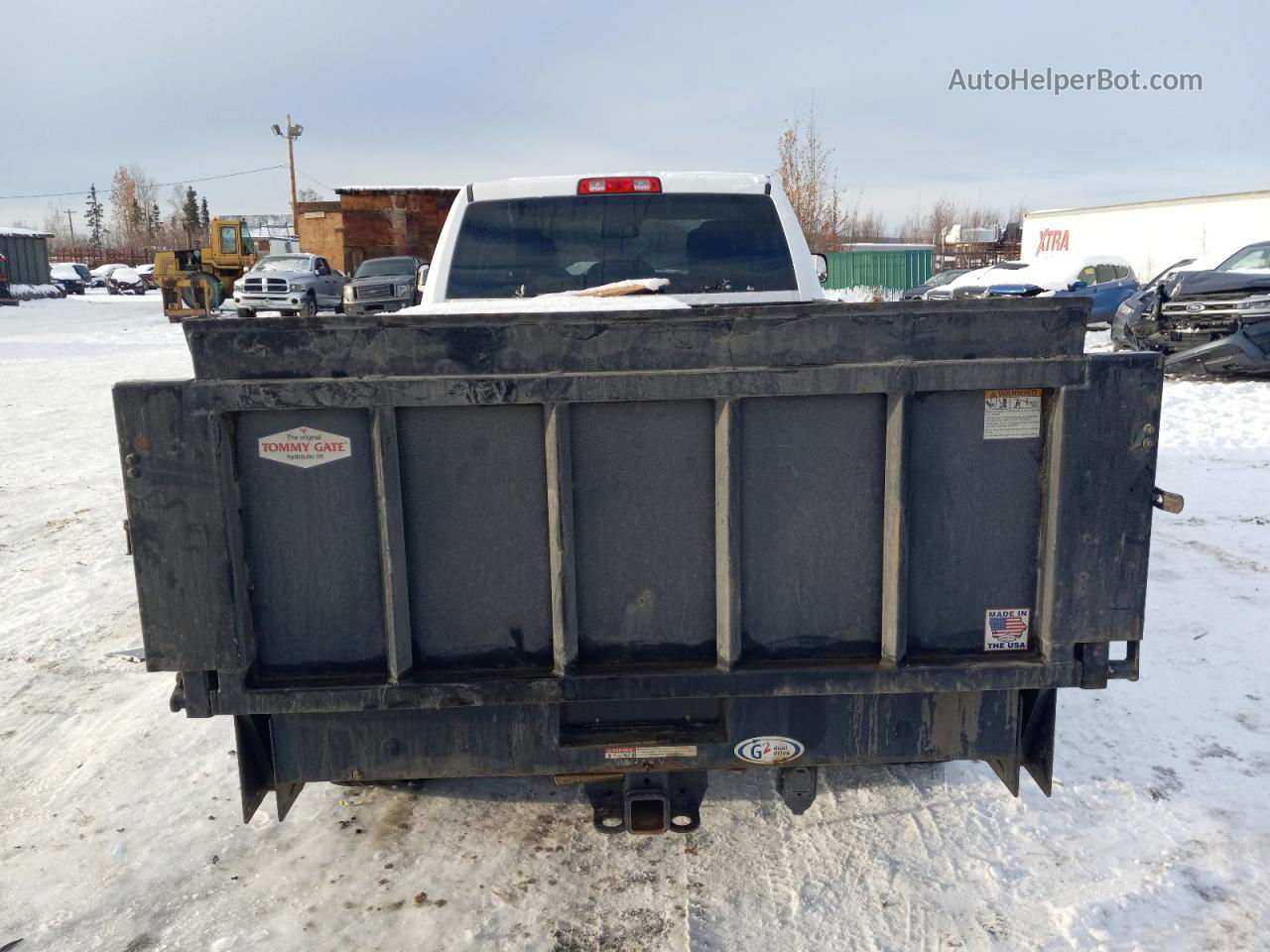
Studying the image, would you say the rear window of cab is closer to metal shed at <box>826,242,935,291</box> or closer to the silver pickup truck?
the silver pickup truck

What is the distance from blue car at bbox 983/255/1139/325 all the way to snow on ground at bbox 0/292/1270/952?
1769cm

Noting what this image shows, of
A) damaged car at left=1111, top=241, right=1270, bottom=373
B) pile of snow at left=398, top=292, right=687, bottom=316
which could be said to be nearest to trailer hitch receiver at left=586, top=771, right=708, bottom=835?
pile of snow at left=398, top=292, right=687, bottom=316

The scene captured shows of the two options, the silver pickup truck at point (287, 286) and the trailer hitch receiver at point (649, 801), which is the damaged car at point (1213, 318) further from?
the silver pickup truck at point (287, 286)

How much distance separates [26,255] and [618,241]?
55726 millimetres

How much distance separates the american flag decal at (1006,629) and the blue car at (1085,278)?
1919 cm

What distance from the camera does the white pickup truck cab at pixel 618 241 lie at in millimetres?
4781

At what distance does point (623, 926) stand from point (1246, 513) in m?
6.76

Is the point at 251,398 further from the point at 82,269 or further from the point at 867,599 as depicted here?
the point at 82,269

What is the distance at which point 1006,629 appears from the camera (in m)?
2.75

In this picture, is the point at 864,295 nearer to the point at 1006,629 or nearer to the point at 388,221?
the point at 388,221

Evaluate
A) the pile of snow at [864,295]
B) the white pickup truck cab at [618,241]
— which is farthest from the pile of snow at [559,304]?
the pile of snow at [864,295]

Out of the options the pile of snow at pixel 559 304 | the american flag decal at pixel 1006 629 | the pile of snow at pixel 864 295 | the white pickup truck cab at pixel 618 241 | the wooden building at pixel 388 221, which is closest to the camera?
the american flag decal at pixel 1006 629

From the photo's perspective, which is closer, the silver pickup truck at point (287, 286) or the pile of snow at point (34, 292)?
the silver pickup truck at point (287, 286)

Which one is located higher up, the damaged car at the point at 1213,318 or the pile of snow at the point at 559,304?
the pile of snow at the point at 559,304
